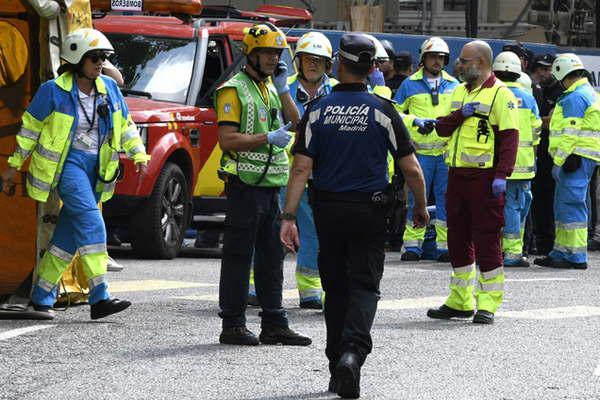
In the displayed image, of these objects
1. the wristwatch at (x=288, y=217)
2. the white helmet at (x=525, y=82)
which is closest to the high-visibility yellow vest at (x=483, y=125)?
the wristwatch at (x=288, y=217)

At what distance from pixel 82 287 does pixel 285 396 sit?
3860mm

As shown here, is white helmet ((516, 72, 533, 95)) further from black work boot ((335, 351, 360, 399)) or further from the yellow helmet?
black work boot ((335, 351, 360, 399))

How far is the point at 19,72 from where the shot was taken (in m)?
10.9

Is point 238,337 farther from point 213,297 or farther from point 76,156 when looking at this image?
point 213,297

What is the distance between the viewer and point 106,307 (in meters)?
10.2

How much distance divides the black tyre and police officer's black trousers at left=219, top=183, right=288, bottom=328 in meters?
5.42

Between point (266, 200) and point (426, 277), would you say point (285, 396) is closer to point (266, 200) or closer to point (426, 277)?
point (266, 200)

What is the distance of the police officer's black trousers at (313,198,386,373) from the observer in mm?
8031

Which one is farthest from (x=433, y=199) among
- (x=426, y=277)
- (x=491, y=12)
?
(x=491, y=12)

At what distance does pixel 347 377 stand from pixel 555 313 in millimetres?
4194

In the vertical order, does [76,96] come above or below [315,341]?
above

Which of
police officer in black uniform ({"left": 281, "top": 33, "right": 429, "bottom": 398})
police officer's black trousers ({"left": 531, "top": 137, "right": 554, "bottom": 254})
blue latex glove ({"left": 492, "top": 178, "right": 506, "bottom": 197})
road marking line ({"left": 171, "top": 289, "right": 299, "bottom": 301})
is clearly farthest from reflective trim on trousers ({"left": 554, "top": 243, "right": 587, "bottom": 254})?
police officer in black uniform ({"left": 281, "top": 33, "right": 429, "bottom": 398})

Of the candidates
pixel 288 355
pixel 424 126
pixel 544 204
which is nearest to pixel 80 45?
pixel 424 126

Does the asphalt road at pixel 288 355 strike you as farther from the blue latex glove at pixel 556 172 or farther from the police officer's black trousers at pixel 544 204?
the police officer's black trousers at pixel 544 204
